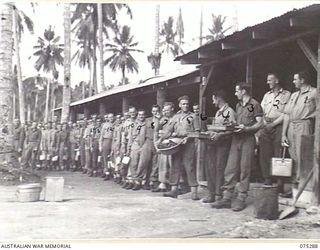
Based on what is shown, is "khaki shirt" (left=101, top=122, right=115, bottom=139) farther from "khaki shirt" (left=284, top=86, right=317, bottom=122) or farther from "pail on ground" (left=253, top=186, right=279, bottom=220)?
"pail on ground" (left=253, top=186, right=279, bottom=220)

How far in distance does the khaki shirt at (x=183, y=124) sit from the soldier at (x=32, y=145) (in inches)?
216

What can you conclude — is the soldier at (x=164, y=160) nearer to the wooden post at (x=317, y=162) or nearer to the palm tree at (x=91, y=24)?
the wooden post at (x=317, y=162)

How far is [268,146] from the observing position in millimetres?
4992

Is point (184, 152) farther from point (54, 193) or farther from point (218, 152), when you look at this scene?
point (54, 193)

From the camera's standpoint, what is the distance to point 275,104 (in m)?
5.05

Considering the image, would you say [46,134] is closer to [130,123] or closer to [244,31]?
[130,123]

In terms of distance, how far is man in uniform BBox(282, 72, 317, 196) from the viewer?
4551mm

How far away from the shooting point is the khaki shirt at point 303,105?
4.55m

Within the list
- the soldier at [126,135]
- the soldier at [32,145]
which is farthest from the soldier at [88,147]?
the soldier at [126,135]

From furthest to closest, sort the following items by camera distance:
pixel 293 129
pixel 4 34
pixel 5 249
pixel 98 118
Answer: pixel 98 118 < pixel 4 34 < pixel 293 129 < pixel 5 249

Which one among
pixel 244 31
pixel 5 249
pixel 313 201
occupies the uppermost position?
pixel 244 31

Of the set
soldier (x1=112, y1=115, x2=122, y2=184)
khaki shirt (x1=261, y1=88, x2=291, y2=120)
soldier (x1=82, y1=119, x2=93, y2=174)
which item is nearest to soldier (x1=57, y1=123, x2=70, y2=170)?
soldier (x1=82, y1=119, x2=93, y2=174)

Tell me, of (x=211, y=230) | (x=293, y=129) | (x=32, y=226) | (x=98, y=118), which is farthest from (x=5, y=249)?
(x=98, y=118)

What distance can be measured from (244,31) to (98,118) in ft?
18.2
